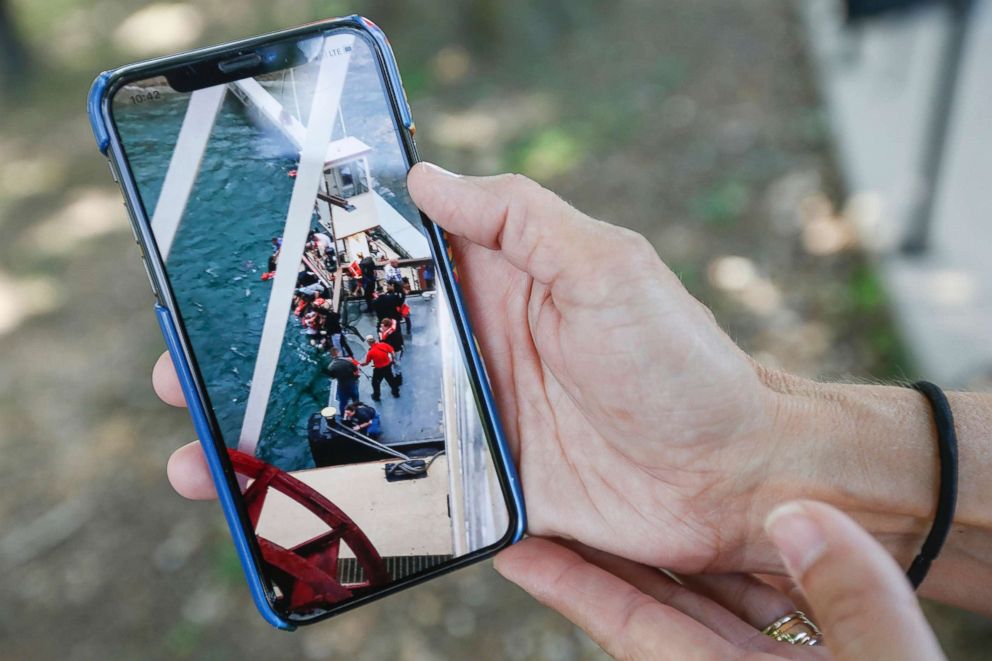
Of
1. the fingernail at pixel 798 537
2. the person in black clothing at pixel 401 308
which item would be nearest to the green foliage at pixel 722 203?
the person in black clothing at pixel 401 308

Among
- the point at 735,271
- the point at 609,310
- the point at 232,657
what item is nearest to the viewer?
the point at 609,310

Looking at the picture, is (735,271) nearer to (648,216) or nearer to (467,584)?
(648,216)

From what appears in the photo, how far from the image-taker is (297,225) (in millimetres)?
1470

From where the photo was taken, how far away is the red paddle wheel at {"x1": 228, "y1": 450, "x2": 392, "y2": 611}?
4.78 ft

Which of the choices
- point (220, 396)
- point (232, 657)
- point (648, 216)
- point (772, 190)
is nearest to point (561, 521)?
point (220, 396)

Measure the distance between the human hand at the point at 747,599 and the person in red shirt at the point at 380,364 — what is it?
1.37ft

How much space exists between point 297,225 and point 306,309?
0.16 meters

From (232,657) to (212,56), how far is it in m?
1.78

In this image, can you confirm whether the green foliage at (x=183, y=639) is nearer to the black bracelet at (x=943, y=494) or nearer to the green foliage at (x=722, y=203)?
the black bracelet at (x=943, y=494)

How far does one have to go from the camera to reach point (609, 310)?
138cm

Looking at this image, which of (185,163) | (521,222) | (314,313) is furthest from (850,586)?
(185,163)

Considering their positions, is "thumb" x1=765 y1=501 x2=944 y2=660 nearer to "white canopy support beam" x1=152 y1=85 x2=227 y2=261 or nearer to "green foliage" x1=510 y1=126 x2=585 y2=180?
"white canopy support beam" x1=152 y1=85 x2=227 y2=261

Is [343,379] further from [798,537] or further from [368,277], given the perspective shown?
[798,537]

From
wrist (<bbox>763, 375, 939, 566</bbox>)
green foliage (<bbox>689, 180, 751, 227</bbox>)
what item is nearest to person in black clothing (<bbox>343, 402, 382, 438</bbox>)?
wrist (<bbox>763, 375, 939, 566</bbox>)
